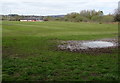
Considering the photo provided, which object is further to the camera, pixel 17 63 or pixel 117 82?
pixel 17 63

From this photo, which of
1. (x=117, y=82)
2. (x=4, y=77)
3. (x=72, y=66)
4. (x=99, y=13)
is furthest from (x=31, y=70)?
(x=99, y=13)

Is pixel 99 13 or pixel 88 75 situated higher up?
pixel 99 13

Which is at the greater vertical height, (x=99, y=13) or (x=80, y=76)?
(x=99, y=13)

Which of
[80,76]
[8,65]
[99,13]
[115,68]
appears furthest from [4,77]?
[99,13]

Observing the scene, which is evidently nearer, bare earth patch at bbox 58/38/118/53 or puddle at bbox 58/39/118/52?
bare earth patch at bbox 58/38/118/53

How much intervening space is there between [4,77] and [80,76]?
2578mm

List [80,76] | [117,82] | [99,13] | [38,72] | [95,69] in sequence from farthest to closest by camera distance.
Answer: [99,13], [95,69], [38,72], [80,76], [117,82]

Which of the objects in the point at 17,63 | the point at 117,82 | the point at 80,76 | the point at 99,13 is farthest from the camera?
the point at 99,13

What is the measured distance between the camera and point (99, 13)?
119438mm

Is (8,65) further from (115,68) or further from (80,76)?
(115,68)

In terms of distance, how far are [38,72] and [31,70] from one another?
0.36 m

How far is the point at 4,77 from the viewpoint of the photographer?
24.0 ft

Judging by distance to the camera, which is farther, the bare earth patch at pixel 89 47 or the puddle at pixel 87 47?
the puddle at pixel 87 47

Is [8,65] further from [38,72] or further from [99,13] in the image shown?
[99,13]
